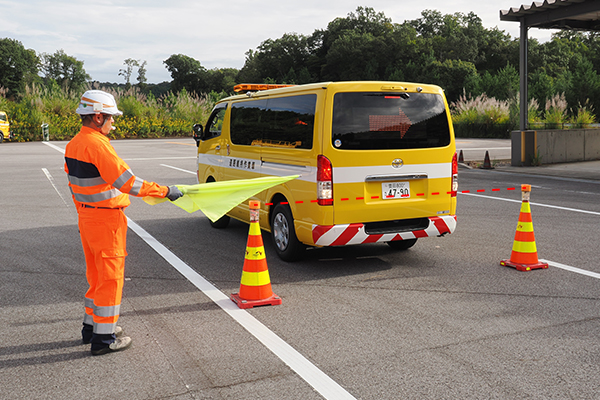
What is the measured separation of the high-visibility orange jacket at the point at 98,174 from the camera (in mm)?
4125

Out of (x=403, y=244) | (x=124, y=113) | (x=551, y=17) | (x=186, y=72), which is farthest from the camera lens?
(x=186, y=72)

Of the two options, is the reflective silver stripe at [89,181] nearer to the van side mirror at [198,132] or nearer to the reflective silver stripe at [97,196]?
the reflective silver stripe at [97,196]

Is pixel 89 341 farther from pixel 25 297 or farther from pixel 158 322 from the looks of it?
pixel 25 297

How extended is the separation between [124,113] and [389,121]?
126 feet

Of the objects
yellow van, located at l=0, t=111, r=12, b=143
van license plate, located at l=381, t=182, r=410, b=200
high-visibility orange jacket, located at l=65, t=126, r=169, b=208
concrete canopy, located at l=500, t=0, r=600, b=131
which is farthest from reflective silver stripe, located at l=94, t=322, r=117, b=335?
yellow van, located at l=0, t=111, r=12, b=143

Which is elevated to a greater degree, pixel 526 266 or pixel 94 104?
pixel 94 104

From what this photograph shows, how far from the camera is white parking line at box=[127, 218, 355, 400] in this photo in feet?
12.1

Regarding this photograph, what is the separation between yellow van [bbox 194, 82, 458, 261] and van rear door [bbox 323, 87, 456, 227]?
11 mm

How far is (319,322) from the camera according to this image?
4.91 meters

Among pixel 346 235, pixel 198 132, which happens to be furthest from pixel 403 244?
pixel 198 132

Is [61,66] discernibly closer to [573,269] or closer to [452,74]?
[452,74]

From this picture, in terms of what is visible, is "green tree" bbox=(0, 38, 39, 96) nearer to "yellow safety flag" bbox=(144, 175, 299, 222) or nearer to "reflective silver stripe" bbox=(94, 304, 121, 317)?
"yellow safety flag" bbox=(144, 175, 299, 222)

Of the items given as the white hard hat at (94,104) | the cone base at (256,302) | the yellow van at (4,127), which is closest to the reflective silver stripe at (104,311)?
the cone base at (256,302)

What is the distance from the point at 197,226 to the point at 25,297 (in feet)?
13.0
